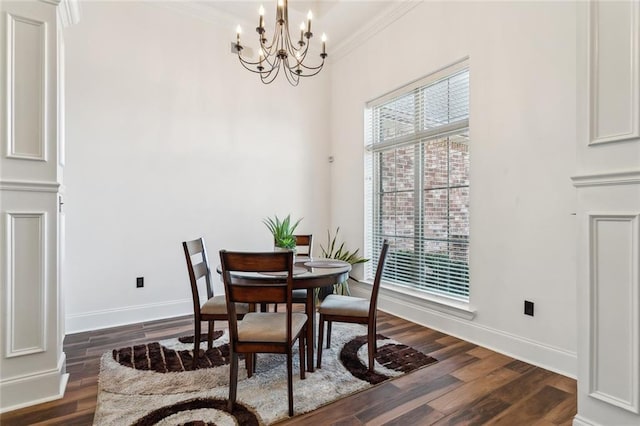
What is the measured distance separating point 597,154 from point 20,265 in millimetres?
3071

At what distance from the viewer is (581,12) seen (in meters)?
1.58

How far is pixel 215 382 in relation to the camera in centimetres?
213

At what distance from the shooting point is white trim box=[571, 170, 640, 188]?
4.72ft

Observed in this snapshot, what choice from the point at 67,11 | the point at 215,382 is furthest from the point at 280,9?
the point at 215,382

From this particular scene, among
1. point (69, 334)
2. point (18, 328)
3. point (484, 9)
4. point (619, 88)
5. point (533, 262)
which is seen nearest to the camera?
point (619, 88)

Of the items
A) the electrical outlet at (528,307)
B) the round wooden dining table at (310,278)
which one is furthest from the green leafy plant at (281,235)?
the electrical outlet at (528,307)

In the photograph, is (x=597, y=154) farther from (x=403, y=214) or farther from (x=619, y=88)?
(x=403, y=214)

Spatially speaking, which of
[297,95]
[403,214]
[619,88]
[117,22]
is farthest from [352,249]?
[117,22]

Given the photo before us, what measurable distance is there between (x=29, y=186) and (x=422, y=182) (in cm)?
309

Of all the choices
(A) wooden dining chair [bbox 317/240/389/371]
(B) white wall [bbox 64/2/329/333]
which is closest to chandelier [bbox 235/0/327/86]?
(B) white wall [bbox 64/2/329/333]

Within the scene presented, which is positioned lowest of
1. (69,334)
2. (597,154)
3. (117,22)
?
(69,334)

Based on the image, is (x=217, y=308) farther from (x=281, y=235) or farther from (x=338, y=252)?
(x=338, y=252)

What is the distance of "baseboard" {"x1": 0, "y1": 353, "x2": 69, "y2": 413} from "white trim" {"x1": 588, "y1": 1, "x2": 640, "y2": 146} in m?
3.16

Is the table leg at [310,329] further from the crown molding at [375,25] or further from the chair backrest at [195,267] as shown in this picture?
the crown molding at [375,25]
